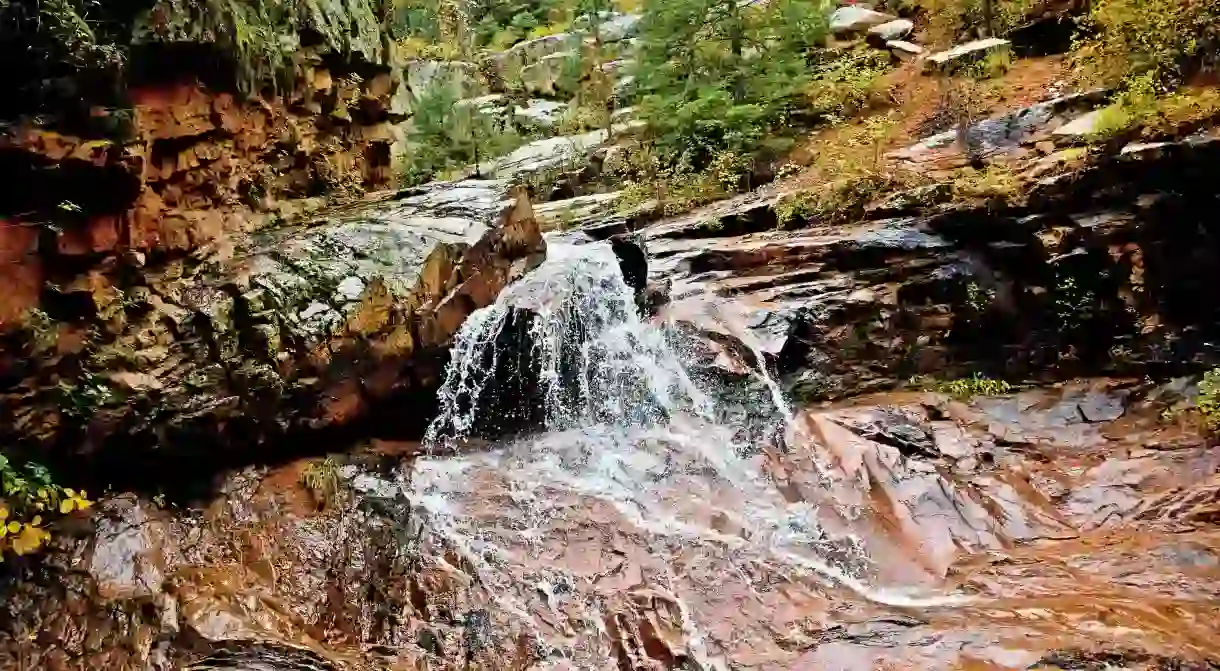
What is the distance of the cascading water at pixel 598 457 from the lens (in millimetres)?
6180

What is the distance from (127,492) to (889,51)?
14.3 m

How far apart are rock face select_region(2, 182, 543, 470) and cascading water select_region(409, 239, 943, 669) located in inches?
28.0

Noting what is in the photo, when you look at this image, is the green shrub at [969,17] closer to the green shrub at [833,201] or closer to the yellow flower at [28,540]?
the green shrub at [833,201]

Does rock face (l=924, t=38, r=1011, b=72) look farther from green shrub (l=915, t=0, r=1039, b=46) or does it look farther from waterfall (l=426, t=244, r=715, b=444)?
waterfall (l=426, t=244, r=715, b=444)

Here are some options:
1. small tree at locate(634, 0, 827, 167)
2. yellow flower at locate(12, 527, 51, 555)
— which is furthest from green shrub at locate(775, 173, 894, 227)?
yellow flower at locate(12, 527, 51, 555)

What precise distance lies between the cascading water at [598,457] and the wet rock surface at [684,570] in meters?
0.05

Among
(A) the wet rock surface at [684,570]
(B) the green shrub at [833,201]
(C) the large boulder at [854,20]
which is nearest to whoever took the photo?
(A) the wet rock surface at [684,570]

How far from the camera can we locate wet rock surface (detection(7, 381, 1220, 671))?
4898 millimetres

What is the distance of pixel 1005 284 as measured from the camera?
853cm

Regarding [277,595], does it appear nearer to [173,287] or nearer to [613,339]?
[173,287]

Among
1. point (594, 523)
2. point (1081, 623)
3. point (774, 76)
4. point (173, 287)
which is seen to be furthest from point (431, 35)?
point (1081, 623)

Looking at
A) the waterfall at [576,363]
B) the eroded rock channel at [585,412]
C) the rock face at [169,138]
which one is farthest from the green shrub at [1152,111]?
the rock face at [169,138]

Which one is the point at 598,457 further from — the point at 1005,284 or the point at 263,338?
the point at 1005,284

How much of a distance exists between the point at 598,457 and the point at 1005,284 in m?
4.98
